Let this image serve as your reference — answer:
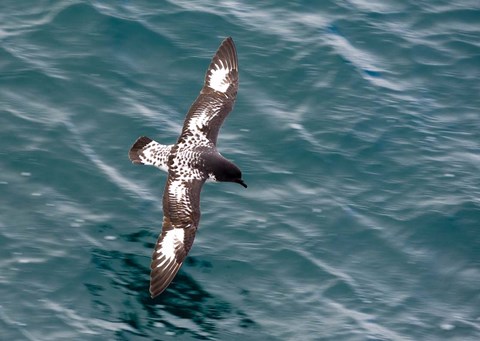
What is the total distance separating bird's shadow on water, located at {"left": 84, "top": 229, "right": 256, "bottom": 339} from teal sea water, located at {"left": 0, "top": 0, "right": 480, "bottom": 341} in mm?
24

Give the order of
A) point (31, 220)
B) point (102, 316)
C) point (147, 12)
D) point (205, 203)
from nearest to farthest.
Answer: point (102, 316) < point (31, 220) < point (205, 203) < point (147, 12)

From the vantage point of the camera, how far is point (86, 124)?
46.2 feet

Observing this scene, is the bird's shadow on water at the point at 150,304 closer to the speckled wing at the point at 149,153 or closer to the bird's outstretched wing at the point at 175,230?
the bird's outstretched wing at the point at 175,230

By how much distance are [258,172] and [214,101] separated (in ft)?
3.96

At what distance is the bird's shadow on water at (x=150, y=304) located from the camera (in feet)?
37.4

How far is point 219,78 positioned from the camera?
45.1ft

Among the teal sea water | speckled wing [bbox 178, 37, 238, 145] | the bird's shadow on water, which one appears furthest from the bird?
the teal sea water

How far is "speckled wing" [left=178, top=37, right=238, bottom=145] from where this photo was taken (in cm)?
1303

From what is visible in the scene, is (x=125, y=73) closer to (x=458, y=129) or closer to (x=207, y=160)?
(x=207, y=160)

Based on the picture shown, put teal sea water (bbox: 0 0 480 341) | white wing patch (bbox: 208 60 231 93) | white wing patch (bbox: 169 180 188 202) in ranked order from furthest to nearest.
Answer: white wing patch (bbox: 208 60 231 93) → white wing patch (bbox: 169 180 188 202) → teal sea water (bbox: 0 0 480 341)

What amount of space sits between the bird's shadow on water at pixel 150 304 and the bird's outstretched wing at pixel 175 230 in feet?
0.99

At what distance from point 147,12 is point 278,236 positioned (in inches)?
191

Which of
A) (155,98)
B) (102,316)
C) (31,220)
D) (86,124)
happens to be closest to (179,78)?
(155,98)

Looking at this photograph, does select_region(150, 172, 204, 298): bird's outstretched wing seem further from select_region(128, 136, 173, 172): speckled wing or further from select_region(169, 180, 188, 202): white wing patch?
select_region(128, 136, 173, 172): speckled wing
